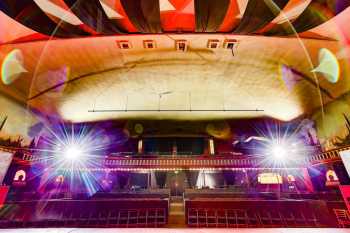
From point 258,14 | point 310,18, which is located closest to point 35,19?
point 258,14

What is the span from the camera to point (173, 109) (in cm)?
783

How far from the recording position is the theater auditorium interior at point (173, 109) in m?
3.78

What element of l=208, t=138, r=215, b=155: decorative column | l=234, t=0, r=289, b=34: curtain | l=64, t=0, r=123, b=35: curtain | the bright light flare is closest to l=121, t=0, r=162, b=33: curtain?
l=64, t=0, r=123, b=35: curtain

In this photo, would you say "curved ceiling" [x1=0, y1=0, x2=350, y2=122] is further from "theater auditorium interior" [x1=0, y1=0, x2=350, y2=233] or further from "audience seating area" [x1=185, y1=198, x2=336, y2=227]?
"audience seating area" [x1=185, y1=198, x2=336, y2=227]

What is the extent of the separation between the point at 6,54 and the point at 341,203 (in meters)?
8.32

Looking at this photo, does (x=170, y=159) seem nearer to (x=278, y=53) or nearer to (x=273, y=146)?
(x=273, y=146)

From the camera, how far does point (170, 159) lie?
8.67m

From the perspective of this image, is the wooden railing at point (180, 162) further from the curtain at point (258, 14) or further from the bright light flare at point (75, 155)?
the curtain at point (258, 14)

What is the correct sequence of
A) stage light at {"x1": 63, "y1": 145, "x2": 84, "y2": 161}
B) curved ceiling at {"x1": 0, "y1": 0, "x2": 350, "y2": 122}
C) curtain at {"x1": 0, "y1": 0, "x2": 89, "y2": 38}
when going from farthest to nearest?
stage light at {"x1": 63, "y1": 145, "x2": 84, "y2": 161}, curved ceiling at {"x1": 0, "y1": 0, "x2": 350, "y2": 122}, curtain at {"x1": 0, "y1": 0, "x2": 89, "y2": 38}

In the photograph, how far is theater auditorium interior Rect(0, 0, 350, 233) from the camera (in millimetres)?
3781

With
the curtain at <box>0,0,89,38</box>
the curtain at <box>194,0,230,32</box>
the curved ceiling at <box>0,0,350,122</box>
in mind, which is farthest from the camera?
the curved ceiling at <box>0,0,350,122</box>

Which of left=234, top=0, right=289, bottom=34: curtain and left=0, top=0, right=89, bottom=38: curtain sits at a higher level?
left=234, top=0, right=289, bottom=34: curtain

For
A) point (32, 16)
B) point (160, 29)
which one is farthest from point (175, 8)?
point (32, 16)

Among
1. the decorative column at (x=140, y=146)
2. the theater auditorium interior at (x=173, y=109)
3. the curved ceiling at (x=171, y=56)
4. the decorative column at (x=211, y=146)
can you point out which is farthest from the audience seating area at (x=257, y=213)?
the decorative column at (x=140, y=146)
